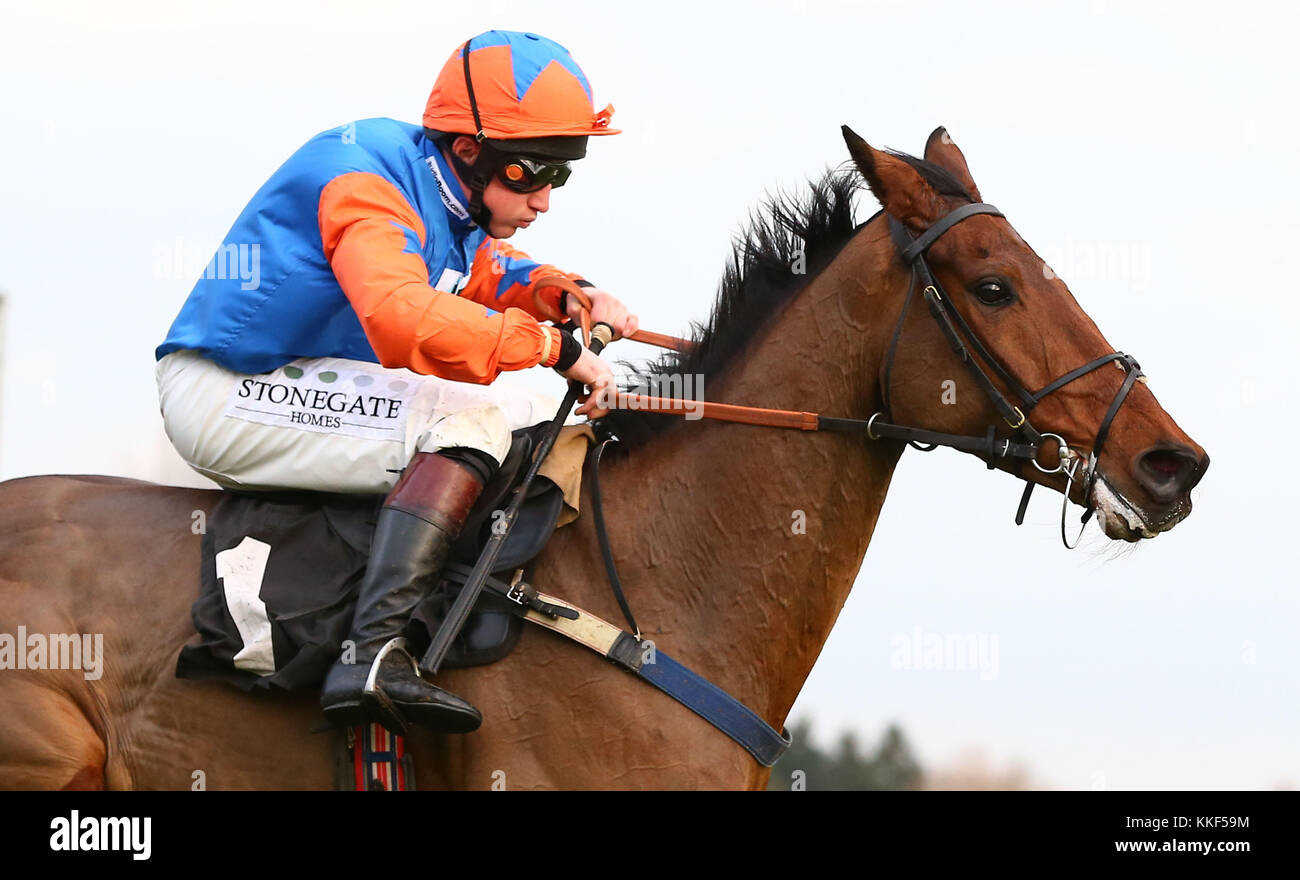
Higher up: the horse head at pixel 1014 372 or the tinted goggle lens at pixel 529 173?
the tinted goggle lens at pixel 529 173

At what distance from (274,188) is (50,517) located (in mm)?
1420

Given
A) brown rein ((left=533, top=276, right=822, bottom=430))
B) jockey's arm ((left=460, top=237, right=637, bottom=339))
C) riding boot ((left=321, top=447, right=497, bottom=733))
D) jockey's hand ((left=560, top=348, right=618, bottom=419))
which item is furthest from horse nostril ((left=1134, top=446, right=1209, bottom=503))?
jockey's arm ((left=460, top=237, right=637, bottom=339))

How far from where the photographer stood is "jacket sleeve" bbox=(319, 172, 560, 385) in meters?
4.08

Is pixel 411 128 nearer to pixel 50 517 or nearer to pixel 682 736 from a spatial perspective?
pixel 50 517

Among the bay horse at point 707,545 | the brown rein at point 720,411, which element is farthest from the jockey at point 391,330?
the bay horse at point 707,545

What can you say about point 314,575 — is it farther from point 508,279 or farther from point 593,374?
point 508,279

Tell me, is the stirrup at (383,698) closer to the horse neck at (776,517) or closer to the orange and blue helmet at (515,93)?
the horse neck at (776,517)

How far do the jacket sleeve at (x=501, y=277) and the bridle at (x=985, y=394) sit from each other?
110 centimetres

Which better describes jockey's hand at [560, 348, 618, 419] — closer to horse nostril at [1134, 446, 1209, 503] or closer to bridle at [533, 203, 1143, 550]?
bridle at [533, 203, 1143, 550]

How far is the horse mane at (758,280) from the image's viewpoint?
15.4 feet

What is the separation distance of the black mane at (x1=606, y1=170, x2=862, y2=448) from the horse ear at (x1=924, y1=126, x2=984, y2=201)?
0.30 meters

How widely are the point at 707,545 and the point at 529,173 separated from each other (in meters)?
1.44

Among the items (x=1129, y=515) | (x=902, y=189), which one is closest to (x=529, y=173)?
(x=902, y=189)
